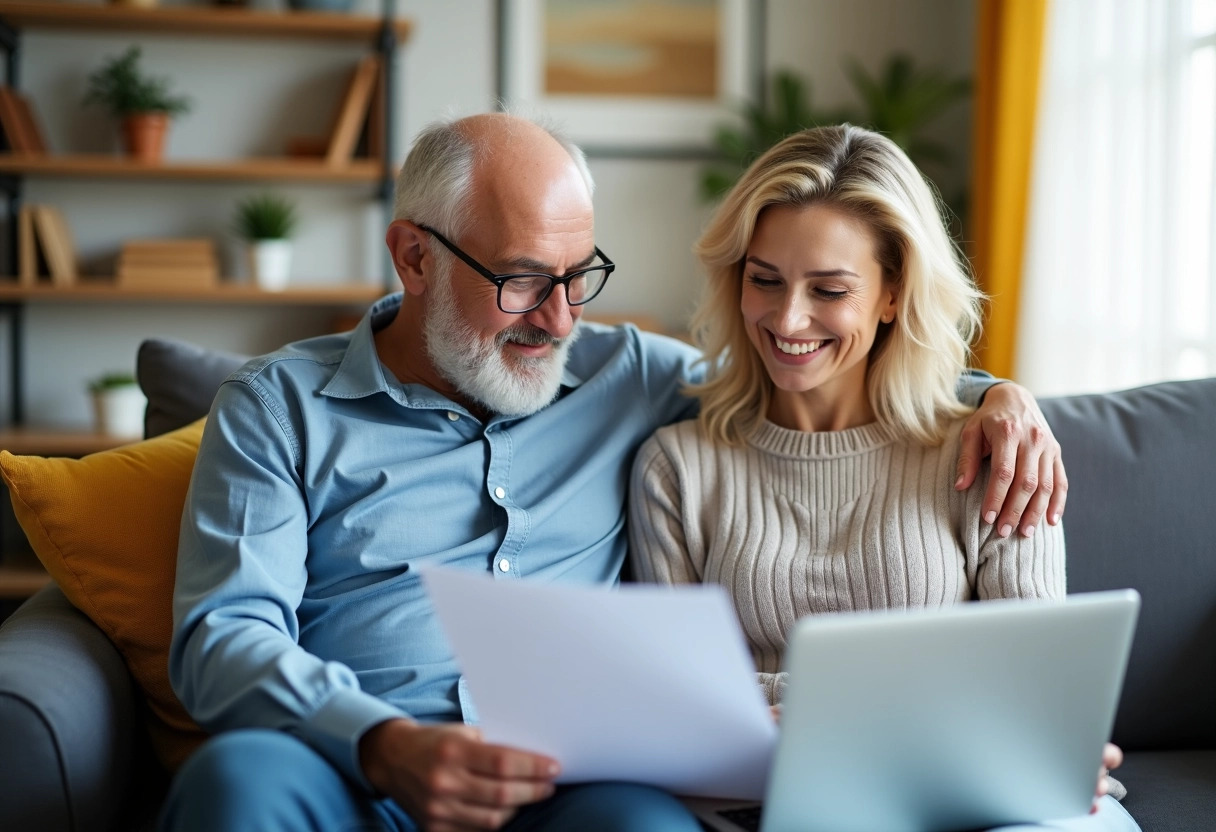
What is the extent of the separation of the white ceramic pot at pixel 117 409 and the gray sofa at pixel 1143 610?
197cm

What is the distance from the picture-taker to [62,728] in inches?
48.8

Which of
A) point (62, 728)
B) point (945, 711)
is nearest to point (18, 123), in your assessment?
point (62, 728)

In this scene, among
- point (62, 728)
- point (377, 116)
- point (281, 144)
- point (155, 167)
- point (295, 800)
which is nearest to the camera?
point (295, 800)

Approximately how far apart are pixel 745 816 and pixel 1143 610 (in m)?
0.76

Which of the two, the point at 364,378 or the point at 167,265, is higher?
the point at 364,378

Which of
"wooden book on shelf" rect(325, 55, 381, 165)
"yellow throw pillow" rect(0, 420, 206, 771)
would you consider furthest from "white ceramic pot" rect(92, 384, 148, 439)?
"yellow throw pillow" rect(0, 420, 206, 771)

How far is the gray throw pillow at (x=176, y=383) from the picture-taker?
1859 millimetres

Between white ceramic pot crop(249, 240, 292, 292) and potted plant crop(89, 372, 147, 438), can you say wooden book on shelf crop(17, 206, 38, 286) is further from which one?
white ceramic pot crop(249, 240, 292, 292)

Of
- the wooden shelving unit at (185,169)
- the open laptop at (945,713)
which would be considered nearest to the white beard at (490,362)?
the open laptop at (945,713)

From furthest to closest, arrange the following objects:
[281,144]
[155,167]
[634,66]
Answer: [634,66]
[281,144]
[155,167]

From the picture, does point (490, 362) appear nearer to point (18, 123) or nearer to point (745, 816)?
point (745, 816)

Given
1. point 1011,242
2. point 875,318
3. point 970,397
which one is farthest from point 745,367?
point 1011,242

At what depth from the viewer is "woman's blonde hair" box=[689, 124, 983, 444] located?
59.9 inches

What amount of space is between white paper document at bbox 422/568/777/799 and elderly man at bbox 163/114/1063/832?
4.7 inches
